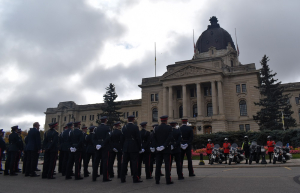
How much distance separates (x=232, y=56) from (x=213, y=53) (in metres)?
5.24

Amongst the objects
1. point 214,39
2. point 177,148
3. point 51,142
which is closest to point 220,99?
point 214,39

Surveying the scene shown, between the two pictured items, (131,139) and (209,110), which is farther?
(209,110)

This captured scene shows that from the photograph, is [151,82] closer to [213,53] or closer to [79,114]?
[213,53]

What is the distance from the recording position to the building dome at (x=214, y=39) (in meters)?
70.4

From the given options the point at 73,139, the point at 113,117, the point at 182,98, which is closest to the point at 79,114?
the point at 113,117

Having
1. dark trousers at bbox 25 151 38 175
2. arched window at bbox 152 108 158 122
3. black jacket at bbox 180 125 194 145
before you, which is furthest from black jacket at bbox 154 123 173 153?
arched window at bbox 152 108 158 122

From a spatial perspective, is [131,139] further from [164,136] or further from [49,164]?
[49,164]

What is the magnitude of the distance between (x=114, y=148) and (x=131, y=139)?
1119 mm

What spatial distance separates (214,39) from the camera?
71.5 meters

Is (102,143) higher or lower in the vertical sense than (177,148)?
higher

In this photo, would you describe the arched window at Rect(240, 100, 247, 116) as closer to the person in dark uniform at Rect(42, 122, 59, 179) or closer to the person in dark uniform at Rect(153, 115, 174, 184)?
the person in dark uniform at Rect(153, 115, 174, 184)

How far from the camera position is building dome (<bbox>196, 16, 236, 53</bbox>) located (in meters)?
70.4

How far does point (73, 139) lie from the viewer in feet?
35.3

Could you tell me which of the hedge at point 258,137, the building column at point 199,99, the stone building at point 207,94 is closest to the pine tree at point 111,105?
the stone building at point 207,94
